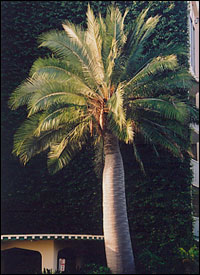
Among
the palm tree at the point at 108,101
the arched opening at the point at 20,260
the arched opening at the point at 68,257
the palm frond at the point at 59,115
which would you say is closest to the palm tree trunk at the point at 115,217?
the palm tree at the point at 108,101

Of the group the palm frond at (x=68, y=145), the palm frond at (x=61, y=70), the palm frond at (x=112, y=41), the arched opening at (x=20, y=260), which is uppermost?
the palm frond at (x=112, y=41)

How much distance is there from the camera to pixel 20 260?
Result: 26.2 m

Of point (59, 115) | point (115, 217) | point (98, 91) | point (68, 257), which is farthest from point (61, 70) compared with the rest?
point (68, 257)

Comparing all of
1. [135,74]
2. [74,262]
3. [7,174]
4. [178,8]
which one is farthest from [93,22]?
[74,262]

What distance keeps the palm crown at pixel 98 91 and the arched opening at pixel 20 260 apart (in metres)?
5.78

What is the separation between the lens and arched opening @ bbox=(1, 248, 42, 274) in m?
25.9

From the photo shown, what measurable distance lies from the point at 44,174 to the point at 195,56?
39.6 feet

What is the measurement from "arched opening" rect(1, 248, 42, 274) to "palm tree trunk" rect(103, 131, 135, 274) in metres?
6.04

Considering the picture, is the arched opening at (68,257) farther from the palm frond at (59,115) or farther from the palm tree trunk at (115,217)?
the palm frond at (59,115)

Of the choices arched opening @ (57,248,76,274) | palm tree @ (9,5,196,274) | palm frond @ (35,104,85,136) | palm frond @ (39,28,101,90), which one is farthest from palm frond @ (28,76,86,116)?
arched opening @ (57,248,76,274)

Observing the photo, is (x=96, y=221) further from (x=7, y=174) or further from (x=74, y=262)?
(x=7, y=174)

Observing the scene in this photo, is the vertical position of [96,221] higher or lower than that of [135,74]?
lower

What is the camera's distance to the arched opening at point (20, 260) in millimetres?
25875

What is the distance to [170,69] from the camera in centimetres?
2150
